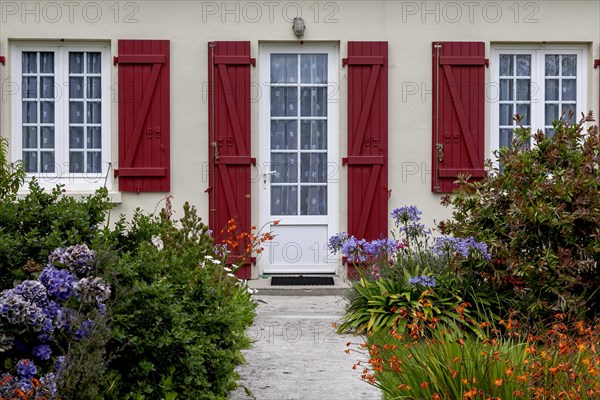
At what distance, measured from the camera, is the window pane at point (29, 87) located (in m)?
10.2

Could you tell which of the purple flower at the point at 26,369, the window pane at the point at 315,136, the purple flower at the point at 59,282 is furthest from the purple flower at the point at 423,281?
the window pane at the point at 315,136

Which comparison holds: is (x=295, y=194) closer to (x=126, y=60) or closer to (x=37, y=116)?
(x=126, y=60)

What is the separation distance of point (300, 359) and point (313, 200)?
13.8 feet

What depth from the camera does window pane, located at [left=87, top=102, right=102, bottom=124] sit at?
1027 cm

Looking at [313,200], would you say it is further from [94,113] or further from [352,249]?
[352,249]

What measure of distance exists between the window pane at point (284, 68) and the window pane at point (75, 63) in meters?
2.19

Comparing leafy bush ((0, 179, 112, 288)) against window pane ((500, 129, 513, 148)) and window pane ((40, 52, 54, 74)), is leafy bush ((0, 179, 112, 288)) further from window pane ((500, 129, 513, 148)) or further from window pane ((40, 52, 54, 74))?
window pane ((500, 129, 513, 148))

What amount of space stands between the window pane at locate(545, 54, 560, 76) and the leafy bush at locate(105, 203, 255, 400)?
6509mm

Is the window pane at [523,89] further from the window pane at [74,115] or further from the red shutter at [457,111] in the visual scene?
the window pane at [74,115]

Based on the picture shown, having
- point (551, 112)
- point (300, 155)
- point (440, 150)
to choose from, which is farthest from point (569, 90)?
point (300, 155)

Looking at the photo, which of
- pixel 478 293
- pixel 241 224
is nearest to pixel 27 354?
pixel 478 293

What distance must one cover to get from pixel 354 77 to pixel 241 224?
2086 millimetres

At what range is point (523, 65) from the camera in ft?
34.2

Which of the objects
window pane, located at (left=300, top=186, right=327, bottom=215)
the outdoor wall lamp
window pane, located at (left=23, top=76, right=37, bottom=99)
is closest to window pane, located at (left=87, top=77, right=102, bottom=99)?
window pane, located at (left=23, top=76, right=37, bottom=99)
